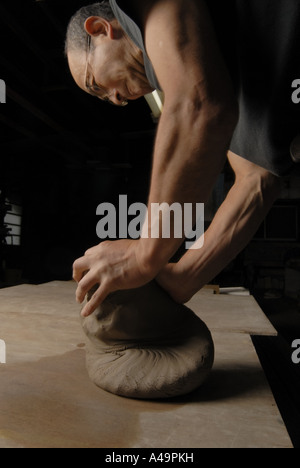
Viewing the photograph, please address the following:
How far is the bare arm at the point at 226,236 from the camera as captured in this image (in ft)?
3.76

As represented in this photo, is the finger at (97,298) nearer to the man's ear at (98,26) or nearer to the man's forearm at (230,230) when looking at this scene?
the man's forearm at (230,230)

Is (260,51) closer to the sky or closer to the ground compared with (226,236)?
closer to the sky

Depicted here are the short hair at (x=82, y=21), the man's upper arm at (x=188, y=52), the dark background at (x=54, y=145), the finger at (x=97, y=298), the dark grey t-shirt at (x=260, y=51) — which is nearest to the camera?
the man's upper arm at (x=188, y=52)

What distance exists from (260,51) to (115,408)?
952 millimetres

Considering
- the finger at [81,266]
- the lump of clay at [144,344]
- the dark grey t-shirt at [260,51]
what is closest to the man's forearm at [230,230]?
the lump of clay at [144,344]

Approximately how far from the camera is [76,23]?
1.20 meters

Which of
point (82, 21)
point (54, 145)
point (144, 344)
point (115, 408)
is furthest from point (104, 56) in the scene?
point (54, 145)

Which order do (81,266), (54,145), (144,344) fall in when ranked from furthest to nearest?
1. (54,145)
2. (144,344)
3. (81,266)

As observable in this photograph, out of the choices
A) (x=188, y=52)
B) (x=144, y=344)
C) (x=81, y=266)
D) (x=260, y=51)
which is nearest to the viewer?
(x=188, y=52)

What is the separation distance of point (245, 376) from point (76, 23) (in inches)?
50.5

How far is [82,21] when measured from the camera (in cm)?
119

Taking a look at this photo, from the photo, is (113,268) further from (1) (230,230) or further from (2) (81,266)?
(1) (230,230)

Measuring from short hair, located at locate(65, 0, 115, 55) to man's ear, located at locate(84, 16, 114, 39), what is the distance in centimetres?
3

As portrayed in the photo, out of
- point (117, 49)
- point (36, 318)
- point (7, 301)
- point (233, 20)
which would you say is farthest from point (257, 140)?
point (7, 301)
